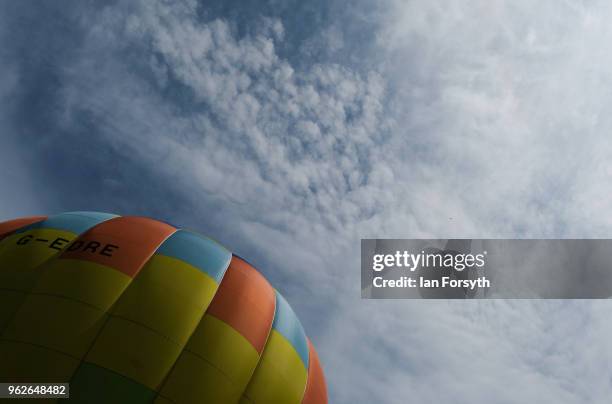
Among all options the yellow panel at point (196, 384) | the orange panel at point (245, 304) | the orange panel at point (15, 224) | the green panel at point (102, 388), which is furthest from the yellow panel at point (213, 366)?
the orange panel at point (15, 224)

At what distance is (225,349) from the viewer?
10070 millimetres

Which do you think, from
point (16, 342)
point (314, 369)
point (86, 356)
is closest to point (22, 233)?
point (16, 342)

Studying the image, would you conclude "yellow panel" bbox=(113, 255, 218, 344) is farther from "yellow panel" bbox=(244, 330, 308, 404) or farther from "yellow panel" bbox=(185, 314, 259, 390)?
"yellow panel" bbox=(244, 330, 308, 404)

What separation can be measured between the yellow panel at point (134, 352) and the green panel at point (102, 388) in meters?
0.10

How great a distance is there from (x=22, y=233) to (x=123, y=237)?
2.18 metres

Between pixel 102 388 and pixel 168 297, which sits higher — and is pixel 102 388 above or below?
below

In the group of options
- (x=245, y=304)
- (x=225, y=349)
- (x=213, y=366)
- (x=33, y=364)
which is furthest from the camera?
(x=245, y=304)

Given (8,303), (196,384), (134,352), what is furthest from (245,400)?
(8,303)

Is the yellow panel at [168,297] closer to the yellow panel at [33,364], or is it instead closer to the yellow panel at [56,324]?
the yellow panel at [56,324]

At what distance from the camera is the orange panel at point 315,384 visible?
11.5 m

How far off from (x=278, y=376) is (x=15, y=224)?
6.60 metres

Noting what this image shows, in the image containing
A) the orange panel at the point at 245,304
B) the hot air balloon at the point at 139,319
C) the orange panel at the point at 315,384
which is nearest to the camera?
the hot air balloon at the point at 139,319

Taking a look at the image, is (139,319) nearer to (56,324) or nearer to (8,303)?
(56,324)

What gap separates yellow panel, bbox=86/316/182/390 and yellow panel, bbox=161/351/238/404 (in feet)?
0.58
